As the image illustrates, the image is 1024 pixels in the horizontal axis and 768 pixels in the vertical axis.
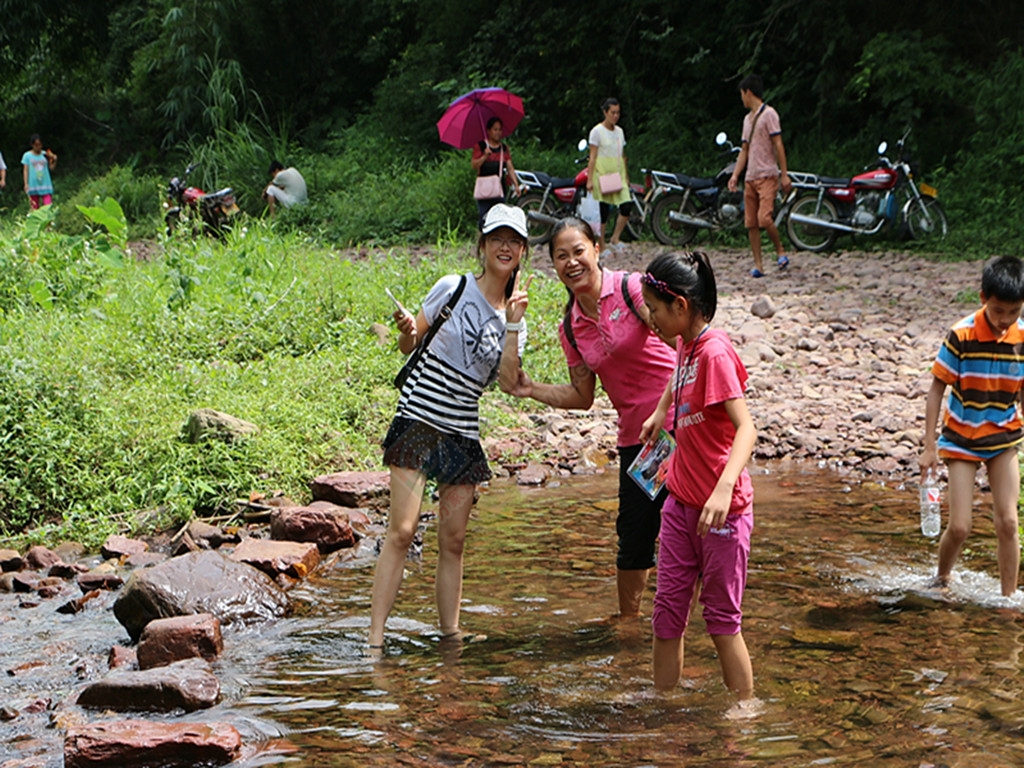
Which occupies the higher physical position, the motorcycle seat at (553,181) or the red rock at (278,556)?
the motorcycle seat at (553,181)

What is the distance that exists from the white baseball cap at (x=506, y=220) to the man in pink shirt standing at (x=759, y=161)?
8315 millimetres

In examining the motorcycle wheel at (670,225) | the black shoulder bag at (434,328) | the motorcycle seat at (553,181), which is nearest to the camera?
the black shoulder bag at (434,328)

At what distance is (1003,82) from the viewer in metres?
15.0

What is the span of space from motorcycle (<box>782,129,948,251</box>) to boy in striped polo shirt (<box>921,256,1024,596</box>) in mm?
9695

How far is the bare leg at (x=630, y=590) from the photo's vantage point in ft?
15.6

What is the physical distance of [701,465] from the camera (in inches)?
147

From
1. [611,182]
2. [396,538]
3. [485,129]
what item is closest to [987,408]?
[396,538]

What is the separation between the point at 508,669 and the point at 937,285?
877 cm

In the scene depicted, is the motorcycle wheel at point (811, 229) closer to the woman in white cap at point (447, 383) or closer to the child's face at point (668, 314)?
the woman in white cap at point (447, 383)

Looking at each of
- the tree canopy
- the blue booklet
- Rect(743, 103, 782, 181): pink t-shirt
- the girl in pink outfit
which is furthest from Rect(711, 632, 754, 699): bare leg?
the tree canopy

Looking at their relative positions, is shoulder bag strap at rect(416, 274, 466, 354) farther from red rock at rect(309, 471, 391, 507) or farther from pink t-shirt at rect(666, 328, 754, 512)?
red rock at rect(309, 471, 391, 507)

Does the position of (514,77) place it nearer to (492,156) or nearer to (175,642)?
(492,156)

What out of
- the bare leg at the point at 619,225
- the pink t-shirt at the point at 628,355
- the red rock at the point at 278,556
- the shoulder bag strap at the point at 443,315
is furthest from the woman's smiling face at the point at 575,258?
the bare leg at the point at 619,225

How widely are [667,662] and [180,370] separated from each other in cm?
537
